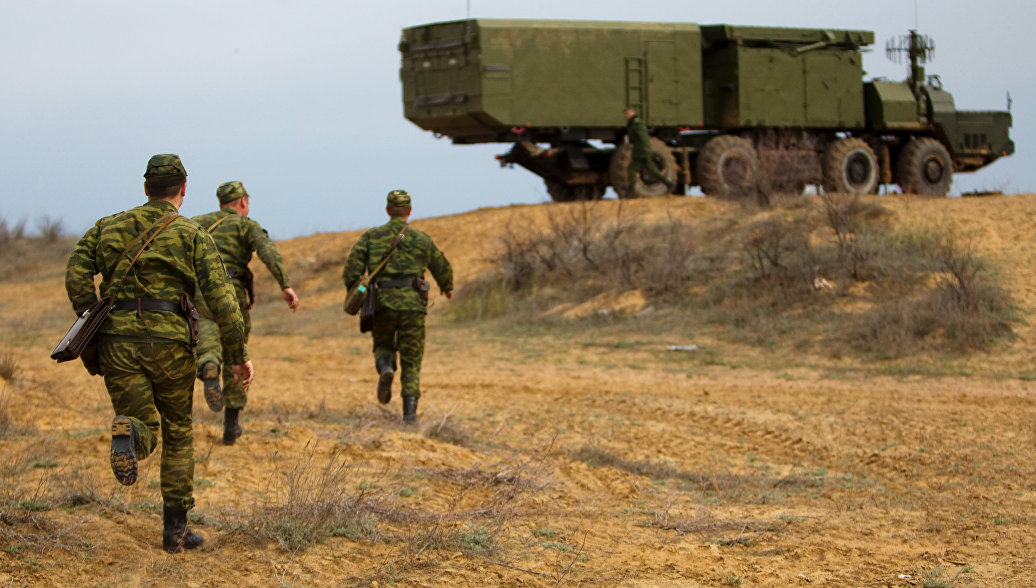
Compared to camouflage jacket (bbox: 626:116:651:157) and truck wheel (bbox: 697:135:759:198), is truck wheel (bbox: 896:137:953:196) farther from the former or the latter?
camouflage jacket (bbox: 626:116:651:157)

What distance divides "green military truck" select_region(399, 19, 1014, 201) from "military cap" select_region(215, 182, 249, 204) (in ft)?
39.2

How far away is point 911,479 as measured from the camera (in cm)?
776

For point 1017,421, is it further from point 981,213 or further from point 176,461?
point 981,213

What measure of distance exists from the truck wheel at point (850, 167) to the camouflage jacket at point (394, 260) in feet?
48.4

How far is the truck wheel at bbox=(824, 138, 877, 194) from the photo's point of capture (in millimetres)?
22609

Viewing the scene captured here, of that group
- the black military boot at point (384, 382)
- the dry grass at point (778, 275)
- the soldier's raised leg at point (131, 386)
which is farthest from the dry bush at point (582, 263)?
the soldier's raised leg at point (131, 386)

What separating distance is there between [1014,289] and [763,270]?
308 centimetres

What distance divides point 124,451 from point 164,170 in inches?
51.5

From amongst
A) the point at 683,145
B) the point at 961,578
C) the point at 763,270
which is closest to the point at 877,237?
the point at 763,270

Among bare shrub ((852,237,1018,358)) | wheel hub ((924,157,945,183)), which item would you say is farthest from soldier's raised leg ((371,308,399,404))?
wheel hub ((924,157,945,183))

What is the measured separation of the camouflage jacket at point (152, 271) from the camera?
207 inches

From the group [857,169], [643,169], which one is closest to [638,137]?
[643,169]

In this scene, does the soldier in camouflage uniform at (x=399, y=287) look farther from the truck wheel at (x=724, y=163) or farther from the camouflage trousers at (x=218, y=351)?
the truck wheel at (x=724, y=163)

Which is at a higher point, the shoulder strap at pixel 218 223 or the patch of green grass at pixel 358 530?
the shoulder strap at pixel 218 223
